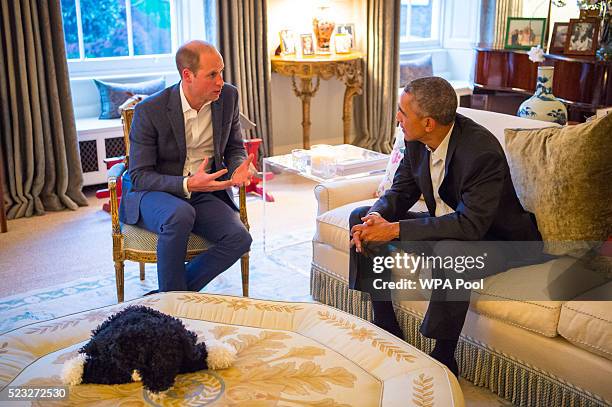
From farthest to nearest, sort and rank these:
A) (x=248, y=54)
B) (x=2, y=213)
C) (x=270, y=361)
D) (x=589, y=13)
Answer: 1. (x=248, y=54)
2. (x=589, y=13)
3. (x=2, y=213)
4. (x=270, y=361)

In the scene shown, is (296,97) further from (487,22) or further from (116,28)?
(487,22)

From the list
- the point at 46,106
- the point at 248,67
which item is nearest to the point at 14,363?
the point at 46,106

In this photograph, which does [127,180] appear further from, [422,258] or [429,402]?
[429,402]

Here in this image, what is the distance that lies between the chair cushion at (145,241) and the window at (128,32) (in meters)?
2.53

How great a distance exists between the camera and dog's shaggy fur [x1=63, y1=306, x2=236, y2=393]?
188 centimetres

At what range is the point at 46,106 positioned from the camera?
14.8ft

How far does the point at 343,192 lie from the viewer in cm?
329

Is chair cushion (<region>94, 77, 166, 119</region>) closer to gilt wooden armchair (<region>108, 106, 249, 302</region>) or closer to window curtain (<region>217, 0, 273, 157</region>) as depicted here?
window curtain (<region>217, 0, 273, 157</region>)

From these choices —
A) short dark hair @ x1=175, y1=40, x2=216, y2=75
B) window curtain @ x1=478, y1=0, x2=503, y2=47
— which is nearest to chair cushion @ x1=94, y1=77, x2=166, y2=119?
short dark hair @ x1=175, y1=40, x2=216, y2=75

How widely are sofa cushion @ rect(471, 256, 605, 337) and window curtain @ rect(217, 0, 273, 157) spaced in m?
3.26

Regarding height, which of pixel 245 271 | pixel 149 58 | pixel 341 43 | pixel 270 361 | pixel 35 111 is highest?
pixel 341 43

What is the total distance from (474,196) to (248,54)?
320 centimetres

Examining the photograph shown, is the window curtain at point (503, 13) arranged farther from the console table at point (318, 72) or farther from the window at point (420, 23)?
the console table at point (318, 72)

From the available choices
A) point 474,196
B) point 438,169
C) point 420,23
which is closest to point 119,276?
point 438,169
